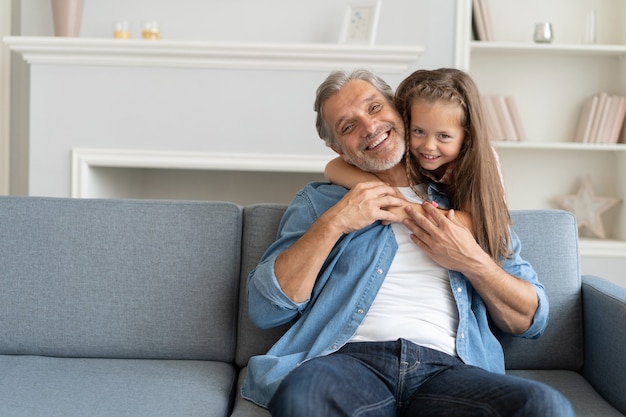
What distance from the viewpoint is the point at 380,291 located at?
5.67 ft

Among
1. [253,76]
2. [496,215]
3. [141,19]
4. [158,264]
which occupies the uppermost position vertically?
[141,19]

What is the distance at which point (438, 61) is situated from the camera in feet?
12.0

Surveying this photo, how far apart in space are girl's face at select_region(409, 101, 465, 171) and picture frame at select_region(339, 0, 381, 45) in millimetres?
1707

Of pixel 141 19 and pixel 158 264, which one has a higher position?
pixel 141 19

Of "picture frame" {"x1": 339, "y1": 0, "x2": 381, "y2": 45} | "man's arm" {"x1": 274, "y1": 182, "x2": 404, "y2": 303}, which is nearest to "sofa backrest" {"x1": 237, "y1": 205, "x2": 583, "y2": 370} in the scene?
"man's arm" {"x1": 274, "y1": 182, "x2": 404, "y2": 303}

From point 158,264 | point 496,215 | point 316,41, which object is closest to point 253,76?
point 316,41

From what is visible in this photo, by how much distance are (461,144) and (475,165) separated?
0.23 ft

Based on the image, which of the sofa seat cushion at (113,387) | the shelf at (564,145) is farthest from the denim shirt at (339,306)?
the shelf at (564,145)

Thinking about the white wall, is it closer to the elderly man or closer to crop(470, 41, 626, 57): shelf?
crop(470, 41, 626, 57): shelf

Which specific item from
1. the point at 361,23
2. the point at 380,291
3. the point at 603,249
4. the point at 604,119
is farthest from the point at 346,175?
the point at 604,119

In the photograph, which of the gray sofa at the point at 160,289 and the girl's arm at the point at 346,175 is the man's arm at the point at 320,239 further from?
the gray sofa at the point at 160,289

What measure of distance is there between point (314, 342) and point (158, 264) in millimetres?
492

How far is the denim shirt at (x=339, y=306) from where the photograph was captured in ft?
5.49

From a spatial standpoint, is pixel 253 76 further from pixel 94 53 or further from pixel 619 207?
pixel 619 207
